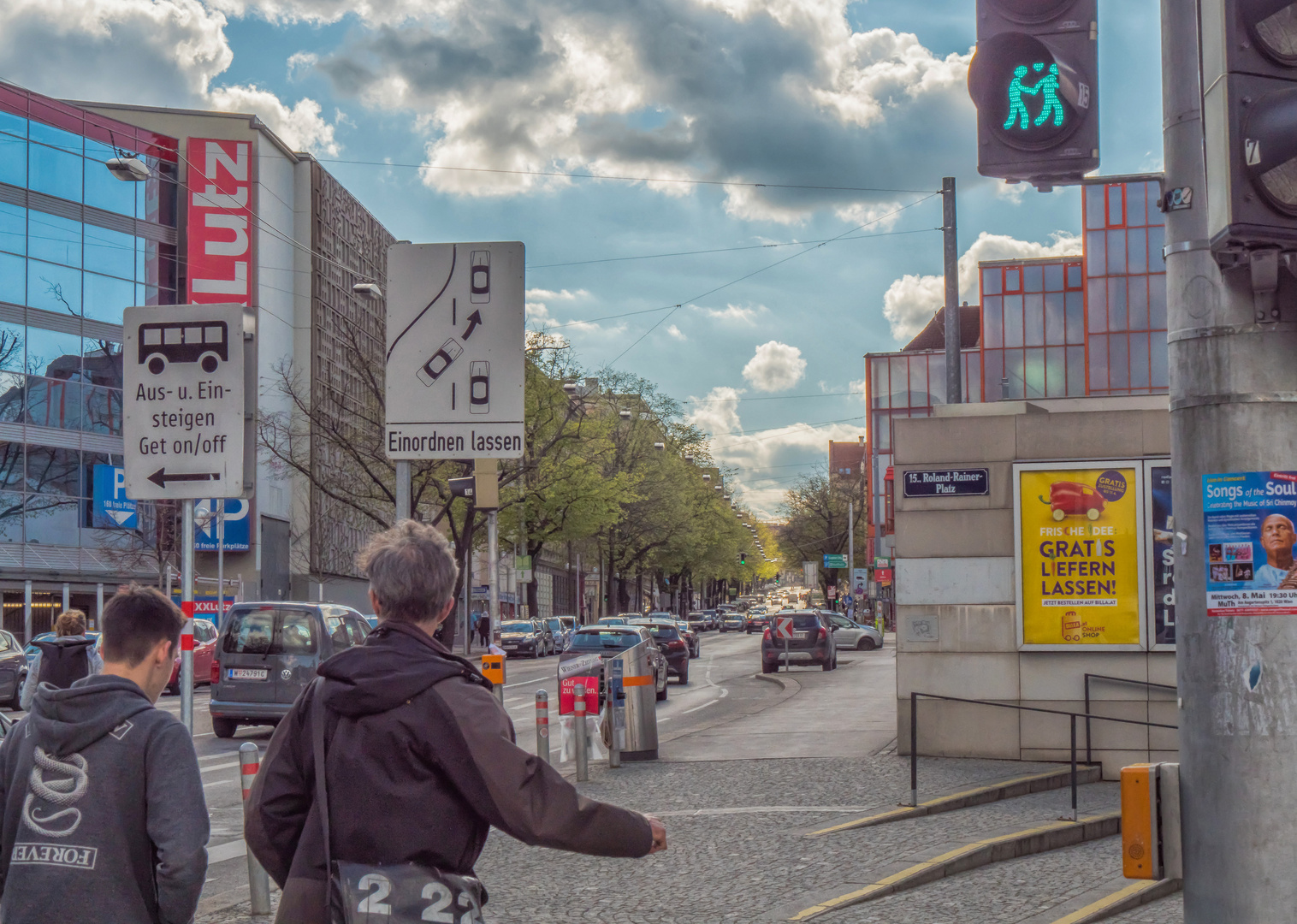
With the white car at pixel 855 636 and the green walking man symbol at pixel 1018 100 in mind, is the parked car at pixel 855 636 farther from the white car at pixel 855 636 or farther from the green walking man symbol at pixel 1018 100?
the green walking man symbol at pixel 1018 100

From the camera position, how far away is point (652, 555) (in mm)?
83688

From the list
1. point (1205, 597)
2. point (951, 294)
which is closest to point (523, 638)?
point (951, 294)

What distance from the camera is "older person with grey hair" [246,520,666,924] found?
3152mm

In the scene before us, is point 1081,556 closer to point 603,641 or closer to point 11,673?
point 603,641

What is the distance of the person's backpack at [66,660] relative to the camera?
36.2 feet

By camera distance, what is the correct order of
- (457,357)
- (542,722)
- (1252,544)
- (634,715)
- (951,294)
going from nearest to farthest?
(1252,544) < (457,357) < (542,722) < (634,715) < (951,294)

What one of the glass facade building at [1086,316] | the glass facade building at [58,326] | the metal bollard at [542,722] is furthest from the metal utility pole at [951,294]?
the glass facade building at [1086,316]

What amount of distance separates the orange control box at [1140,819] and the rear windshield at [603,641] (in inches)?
873

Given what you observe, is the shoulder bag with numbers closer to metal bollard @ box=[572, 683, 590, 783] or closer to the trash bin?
metal bollard @ box=[572, 683, 590, 783]

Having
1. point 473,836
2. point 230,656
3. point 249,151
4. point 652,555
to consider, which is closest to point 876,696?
point 230,656

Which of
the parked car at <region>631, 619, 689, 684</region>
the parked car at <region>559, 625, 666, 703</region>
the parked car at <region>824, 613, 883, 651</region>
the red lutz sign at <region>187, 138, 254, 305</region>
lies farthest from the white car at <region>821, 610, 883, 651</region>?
the parked car at <region>559, 625, 666, 703</region>

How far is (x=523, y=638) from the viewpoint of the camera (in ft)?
164

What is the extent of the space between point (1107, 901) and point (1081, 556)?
5.90 metres

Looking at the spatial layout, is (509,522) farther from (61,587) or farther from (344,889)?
(344,889)
